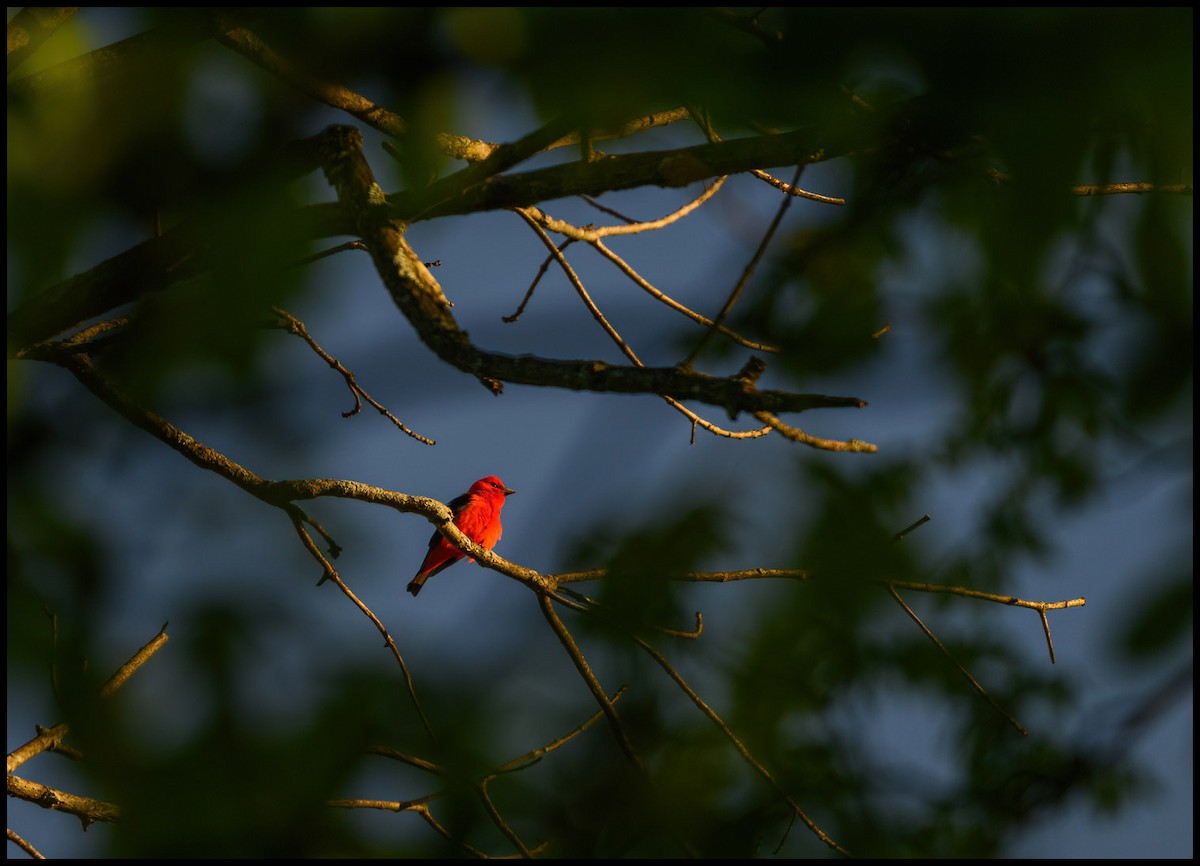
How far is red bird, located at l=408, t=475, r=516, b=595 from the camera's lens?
8.41 metres

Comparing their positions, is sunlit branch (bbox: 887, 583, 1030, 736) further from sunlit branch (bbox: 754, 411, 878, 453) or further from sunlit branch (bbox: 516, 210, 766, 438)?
sunlit branch (bbox: 516, 210, 766, 438)

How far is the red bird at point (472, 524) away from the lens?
841 centimetres

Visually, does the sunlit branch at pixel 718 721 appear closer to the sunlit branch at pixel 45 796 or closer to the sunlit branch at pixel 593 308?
the sunlit branch at pixel 593 308

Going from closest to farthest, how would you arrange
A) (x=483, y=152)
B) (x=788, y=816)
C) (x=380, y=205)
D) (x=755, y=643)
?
(x=755, y=643) < (x=788, y=816) < (x=380, y=205) < (x=483, y=152)

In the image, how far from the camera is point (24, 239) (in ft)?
3.84

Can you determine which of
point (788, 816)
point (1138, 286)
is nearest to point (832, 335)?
point (1138, 286)

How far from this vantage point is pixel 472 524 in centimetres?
849

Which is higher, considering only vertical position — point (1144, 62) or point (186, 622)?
point (1144, 62)

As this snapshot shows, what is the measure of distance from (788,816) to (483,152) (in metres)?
2.60

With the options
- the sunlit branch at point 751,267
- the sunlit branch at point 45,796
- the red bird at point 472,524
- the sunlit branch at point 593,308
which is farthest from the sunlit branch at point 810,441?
the red bird at point 472,524

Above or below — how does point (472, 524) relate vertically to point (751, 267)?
above

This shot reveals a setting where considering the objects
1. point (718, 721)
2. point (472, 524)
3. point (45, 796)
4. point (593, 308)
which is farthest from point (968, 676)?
point (472, 524)

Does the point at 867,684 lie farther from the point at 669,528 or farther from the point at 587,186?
the point at 587,186

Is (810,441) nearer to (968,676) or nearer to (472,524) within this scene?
(968,676)
